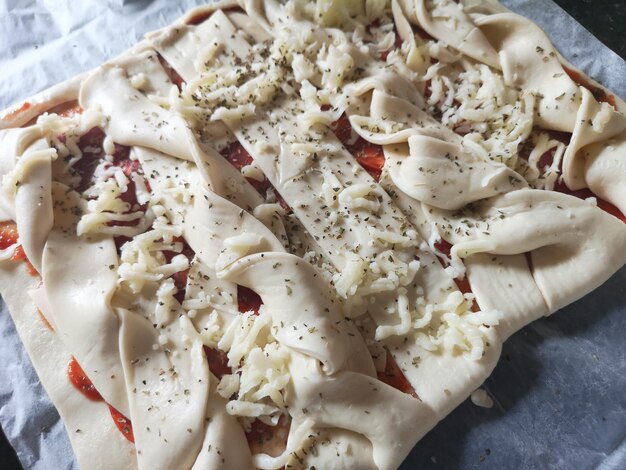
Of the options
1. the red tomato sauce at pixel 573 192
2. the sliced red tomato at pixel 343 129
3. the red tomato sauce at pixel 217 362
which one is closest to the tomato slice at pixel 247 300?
the red tomato sauce at pixel 217 362

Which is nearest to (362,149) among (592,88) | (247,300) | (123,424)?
(247,300)

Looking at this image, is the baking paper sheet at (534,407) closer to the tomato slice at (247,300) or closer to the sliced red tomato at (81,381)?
the sliced red tomato at (81,381)

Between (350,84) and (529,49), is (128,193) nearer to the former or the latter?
(350,84)

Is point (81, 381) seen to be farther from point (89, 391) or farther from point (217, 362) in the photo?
point (217, 362)

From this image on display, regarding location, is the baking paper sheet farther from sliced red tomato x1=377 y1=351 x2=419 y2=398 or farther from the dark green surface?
the dark green surface

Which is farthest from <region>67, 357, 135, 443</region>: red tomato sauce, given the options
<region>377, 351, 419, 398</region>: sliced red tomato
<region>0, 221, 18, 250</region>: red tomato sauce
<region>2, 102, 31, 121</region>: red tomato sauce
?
<region>2, 102, 31, 121</region>: red tomato sauce

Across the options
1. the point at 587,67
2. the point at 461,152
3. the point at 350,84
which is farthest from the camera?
the point at 587,67

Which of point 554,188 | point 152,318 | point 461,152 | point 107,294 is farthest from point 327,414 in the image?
point 554,188
